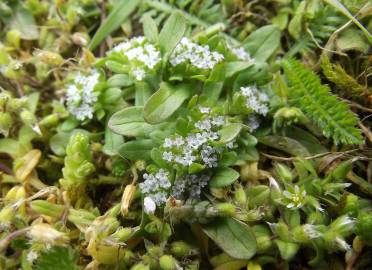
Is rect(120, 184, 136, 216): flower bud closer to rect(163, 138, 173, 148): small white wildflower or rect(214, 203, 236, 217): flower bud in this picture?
rect(163, 138, 173, 148): small white wildflower

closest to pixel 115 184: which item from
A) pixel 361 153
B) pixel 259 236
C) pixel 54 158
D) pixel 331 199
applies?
pixel 54 158

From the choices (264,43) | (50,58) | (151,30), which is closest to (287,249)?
(264,43)

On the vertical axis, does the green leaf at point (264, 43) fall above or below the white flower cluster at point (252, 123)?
above

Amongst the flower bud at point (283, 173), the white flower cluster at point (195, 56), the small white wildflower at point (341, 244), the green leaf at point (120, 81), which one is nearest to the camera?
the small white wildflower at point (341, 244)

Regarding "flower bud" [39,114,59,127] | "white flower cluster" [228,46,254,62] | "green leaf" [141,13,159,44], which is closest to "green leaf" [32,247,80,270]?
"flower bud" [39,114,59,127]

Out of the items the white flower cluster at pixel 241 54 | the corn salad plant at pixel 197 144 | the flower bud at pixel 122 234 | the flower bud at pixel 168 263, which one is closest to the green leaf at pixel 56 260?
the corn salad plant at pixel 197 144

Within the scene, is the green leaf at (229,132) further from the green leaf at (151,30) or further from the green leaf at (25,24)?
the green leaf at (25,24)

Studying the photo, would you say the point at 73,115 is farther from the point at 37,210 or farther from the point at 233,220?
the point at 233,220

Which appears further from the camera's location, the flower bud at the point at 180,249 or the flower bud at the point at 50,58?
the flower bud at the point at 50,58
